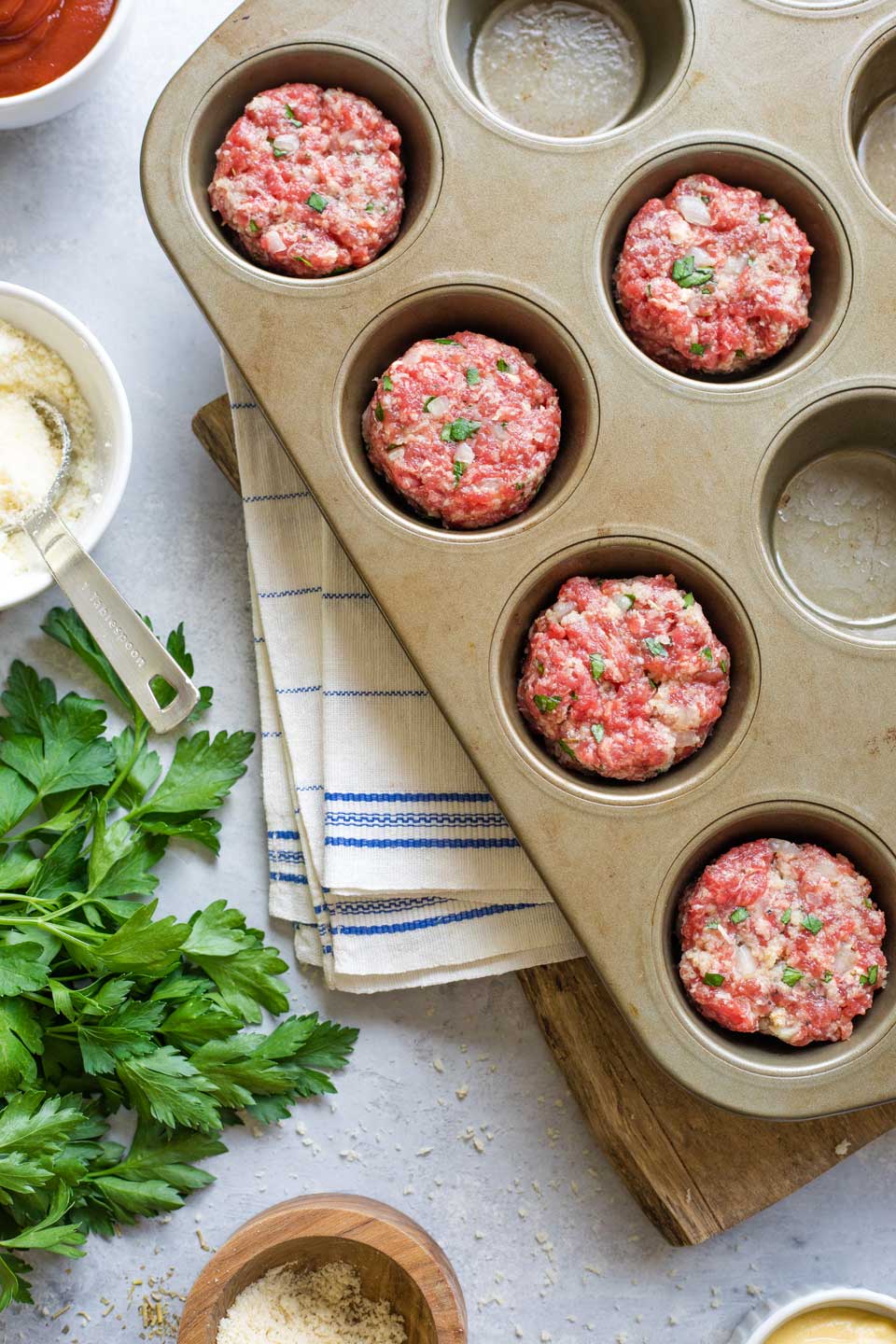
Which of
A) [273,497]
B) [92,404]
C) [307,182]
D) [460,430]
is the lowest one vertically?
[273,497]

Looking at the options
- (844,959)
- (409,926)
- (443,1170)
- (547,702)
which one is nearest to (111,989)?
(409,926)

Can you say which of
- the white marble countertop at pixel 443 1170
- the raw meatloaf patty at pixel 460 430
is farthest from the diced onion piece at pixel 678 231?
the white marble countertop at pixel 443 1170

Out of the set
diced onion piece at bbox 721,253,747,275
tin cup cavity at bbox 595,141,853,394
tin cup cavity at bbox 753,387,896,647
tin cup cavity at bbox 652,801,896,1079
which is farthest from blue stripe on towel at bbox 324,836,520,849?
diced onion piece at bbox 721,253,747,275

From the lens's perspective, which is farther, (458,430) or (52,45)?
(52,45)

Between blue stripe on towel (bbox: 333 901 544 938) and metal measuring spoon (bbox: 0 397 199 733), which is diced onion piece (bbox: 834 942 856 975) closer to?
blue stripe on towel (bbox: 333 901 544 938)

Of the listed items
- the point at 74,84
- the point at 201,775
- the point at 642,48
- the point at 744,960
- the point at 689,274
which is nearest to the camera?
the point at 744,960

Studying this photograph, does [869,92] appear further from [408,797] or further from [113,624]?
[113,624]
